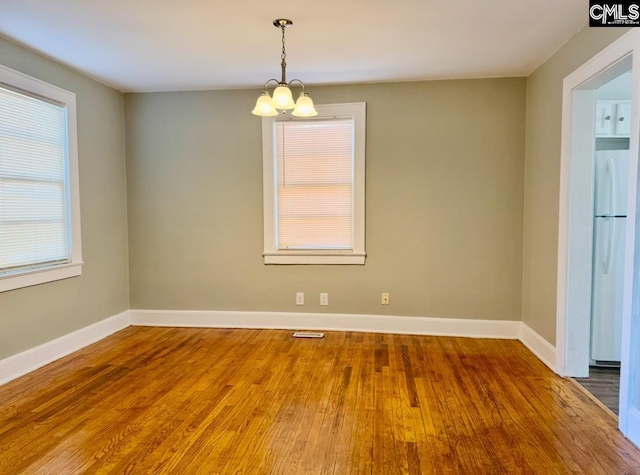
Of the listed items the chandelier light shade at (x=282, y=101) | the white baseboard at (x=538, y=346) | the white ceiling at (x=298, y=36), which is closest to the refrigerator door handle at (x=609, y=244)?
the white baseboard at (x=538, y=346)

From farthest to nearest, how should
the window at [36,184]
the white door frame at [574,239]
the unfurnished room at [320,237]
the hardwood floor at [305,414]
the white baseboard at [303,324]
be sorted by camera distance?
the white baseboard at [303,324], the window at [36,184], the white door frame at [574,239], the unfurnished room at [320,237], the hardwood floor at [305,414]

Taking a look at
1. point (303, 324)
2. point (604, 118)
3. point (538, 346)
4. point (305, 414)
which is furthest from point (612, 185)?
point (303, 324)

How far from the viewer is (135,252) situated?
4422 millimetres

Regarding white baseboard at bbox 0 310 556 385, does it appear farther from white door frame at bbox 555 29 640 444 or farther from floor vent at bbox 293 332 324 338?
white door frame at bbox 555 29 640 444

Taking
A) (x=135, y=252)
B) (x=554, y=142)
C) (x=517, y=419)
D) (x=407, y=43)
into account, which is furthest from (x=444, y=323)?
(x=135, y=252)

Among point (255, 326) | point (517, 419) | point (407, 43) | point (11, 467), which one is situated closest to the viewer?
point (11, 467)

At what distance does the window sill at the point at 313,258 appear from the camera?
4121mm

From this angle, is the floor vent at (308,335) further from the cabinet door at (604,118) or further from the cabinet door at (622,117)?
the cabinet door at (622,117)

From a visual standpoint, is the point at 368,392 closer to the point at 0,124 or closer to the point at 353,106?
the point at 353,106

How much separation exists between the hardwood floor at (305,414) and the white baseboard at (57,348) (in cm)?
8

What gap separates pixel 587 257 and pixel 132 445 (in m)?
3.16

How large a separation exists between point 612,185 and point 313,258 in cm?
259

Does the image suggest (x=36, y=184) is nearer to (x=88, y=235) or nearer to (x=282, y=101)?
(x=88, y=235)

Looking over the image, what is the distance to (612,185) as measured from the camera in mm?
3043
